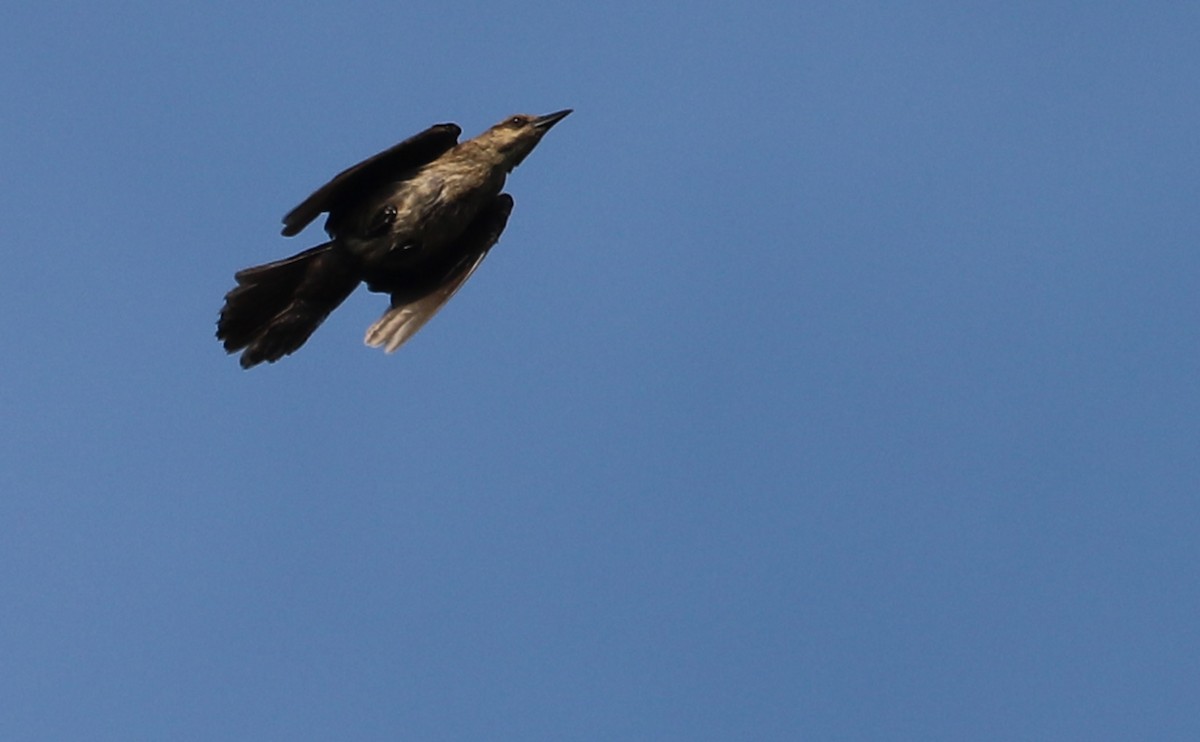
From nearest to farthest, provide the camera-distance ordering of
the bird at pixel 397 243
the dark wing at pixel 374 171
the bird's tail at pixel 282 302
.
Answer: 1. the dark wing at pixel 374 171
2. the bird at pixel 397 243
3. the bird's tail at pixel 282 302

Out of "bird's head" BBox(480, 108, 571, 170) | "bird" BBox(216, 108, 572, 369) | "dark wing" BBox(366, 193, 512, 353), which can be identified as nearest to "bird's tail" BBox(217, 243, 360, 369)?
"bird" BBox(216, 108, 572, 369)

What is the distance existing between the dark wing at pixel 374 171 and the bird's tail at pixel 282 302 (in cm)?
50

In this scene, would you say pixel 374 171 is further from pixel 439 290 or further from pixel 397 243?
pixel 439 290

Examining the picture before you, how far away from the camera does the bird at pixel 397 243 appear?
47.9ft

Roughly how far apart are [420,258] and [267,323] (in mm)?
1287

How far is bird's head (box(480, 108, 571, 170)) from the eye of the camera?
592 inches

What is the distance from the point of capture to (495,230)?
15250 mm

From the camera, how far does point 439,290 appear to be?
15.1m

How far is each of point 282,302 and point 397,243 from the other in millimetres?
1109

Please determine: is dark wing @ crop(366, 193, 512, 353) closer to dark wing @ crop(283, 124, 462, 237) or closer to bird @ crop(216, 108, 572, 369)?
bird @ crop(216, 108, 572, 369)

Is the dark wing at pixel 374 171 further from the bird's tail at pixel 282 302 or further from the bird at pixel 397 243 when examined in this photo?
the bird's tail at pixel 282 302

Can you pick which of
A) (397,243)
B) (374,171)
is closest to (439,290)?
(397,243)

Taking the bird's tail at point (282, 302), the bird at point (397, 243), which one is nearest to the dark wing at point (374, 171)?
the bird at point (397, 243)

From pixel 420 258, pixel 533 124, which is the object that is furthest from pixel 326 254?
pixel 533 124
